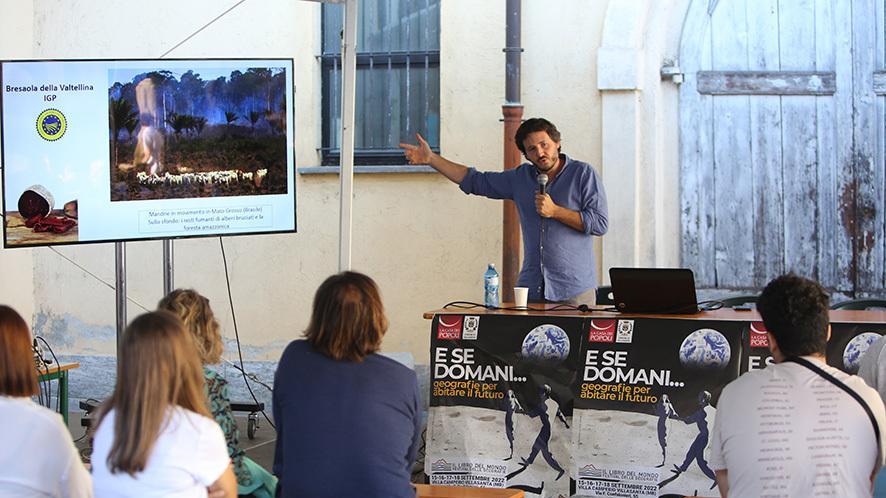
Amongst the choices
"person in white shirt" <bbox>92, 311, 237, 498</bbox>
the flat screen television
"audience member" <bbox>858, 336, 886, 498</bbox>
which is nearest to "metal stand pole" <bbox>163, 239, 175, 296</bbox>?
the flat screen television

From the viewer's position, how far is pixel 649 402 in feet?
18.5

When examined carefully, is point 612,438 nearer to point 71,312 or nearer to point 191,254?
point 191,254

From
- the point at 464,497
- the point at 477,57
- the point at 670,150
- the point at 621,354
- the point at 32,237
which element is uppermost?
the point at 477,57

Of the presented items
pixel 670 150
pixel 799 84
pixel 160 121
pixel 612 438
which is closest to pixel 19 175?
pixel 160 121

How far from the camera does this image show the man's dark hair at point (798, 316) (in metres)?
3.37

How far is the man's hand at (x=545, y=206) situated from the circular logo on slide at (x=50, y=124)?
9.16ft

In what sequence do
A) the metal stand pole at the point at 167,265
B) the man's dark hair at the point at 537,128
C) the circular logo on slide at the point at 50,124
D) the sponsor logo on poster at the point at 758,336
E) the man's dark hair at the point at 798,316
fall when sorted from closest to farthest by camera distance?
the man's dark hair at the point at 798,316, the sponsor logo on poster at the point at 758,336, the man's dark hair at the point at 537,128, the circular logo on slide at the point at 50,124, the metal stand pole at the point at 167,265

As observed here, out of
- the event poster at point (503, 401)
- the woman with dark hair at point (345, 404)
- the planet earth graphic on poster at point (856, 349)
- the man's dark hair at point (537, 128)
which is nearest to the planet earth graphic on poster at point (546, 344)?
the event poster at point (503, 401)

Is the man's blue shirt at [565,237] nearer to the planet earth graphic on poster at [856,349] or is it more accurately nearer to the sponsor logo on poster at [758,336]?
the sponsor logo on poster at [758,336]

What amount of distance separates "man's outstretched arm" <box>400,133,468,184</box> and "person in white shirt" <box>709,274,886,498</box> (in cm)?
353

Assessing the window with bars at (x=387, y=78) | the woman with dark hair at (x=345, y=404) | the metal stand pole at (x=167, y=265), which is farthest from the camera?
the window with bars at (x=387, y=78)

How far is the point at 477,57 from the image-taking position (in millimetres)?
8469

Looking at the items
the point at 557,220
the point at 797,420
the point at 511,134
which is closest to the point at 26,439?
the point at 797,420

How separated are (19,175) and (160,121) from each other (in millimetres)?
847
